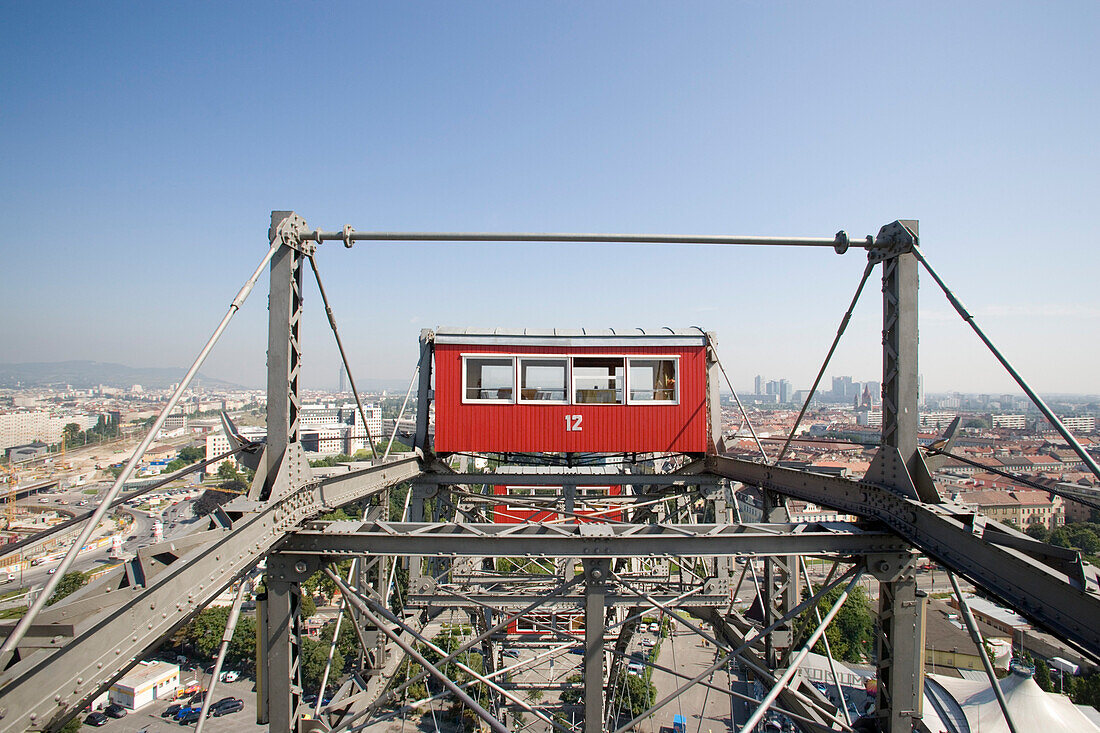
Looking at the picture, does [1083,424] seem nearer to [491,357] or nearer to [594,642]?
[491,357]

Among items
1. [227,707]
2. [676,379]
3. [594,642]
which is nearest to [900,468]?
[594,642]

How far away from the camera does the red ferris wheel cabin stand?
1029 centimetres

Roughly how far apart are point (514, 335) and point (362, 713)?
6513 millimetres

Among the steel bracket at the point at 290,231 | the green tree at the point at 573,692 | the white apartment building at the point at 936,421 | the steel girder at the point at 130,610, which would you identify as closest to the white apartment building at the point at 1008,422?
the white apartment building at the point at 936,421

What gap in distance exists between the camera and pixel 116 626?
3246mm

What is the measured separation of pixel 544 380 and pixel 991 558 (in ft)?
25.3

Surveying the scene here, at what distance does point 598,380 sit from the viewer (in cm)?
1053

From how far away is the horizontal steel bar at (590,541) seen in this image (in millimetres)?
5090

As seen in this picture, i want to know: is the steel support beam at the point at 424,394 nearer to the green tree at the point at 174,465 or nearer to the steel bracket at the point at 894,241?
the steel bracket at the point at 894,241

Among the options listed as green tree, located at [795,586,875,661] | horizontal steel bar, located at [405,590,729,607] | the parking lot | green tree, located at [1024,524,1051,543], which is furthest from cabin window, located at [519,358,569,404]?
green tree, located at [1024,524,1051,543]

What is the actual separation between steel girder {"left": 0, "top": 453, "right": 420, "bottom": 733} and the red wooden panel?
5.05 metres

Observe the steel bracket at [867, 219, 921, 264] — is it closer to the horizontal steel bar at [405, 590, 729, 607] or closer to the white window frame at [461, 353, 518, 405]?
Answer: the horizontal steel bar at [405, 590, 729, 607]

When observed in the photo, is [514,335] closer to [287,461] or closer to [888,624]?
[287,461]

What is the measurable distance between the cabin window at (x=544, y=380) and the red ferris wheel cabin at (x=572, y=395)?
21 millimetres
